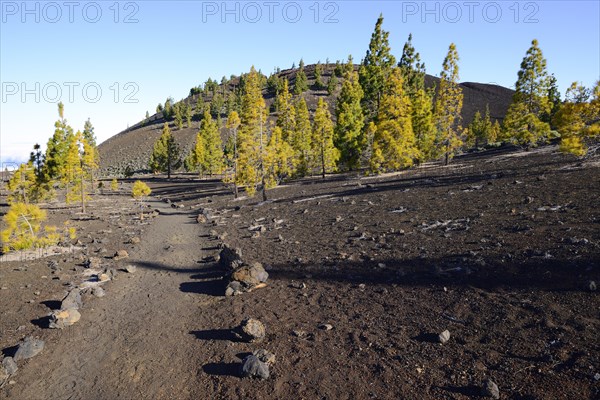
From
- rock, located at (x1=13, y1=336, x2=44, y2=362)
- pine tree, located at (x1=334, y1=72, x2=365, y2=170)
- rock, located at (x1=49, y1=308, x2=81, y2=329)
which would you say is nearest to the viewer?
rock, located at (x1=13, y1=336, x2=44, y2=362)

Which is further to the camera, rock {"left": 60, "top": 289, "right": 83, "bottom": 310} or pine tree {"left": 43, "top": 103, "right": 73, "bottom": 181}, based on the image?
pine tree {"left": 43, "top": 103, "right": 73, "bottom": 181}

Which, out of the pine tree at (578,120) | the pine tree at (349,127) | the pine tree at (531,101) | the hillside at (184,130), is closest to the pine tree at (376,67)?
A: the pine tree at (349,127)

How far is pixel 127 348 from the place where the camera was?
35.1 feet

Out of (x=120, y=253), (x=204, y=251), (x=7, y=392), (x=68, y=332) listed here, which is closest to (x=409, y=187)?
(x=204, y=251)

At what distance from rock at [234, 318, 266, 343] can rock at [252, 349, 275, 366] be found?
78 cm

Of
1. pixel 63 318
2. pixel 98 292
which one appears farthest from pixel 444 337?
pixel 98 292

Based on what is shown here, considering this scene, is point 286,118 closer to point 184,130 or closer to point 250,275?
→ point 250,275

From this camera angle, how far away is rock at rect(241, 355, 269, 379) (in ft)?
27.3

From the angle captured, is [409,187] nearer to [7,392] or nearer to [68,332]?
[68,332]

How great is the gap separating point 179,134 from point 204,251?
12516cm

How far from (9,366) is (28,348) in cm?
82

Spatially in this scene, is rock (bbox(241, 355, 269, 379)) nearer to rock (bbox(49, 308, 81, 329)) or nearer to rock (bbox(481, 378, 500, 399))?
rock (bbox(481, 378, 500, 399))

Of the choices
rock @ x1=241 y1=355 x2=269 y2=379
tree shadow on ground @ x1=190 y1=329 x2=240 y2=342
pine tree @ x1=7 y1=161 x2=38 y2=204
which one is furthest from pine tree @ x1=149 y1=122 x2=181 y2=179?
rock @ x1=241 y1=355 x2=269 y2=379

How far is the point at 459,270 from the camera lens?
11.7 metres
